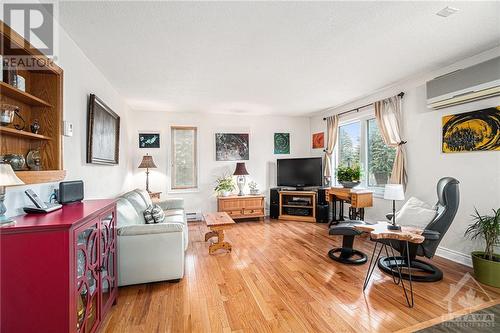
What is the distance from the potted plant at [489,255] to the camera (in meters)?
2.35

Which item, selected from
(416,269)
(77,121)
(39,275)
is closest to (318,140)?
(416,269)

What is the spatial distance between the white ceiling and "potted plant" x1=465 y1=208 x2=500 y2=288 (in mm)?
1855

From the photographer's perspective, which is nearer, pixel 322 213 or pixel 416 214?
pixel 416 214

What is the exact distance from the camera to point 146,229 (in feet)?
7.84

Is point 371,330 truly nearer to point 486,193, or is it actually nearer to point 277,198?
point 486,193

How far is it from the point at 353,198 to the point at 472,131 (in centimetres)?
177

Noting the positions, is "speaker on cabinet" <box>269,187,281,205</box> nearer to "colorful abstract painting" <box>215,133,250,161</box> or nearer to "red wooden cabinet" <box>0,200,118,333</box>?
"colorful abstract painting" <box>215,133,250,161</box>

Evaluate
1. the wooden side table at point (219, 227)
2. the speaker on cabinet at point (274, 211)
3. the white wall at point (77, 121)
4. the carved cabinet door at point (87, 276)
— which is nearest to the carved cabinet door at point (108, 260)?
the carved cabinet door at point (87, 276)

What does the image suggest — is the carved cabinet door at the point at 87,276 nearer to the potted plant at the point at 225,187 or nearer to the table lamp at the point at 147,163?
the table lamp at the point at 147,163

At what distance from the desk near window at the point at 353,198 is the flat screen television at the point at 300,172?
0.69 meters

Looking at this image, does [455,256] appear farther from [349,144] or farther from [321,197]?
[349,144]

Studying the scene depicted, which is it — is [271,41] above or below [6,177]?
above

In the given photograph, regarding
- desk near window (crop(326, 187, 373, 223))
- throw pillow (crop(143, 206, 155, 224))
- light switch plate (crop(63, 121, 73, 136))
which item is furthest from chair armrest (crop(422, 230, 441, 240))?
light switch plate (crop(63, 121, 73, 136))

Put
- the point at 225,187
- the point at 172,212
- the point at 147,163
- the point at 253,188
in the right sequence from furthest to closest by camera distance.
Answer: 1. the point at 253,188
2. the point at 225,187
3. the point at 147,163
4. the point at 172,212
